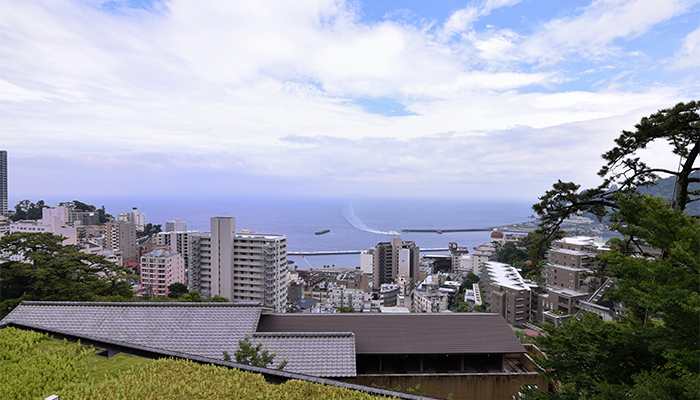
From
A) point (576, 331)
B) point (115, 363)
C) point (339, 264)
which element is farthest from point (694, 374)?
point (339, 264)

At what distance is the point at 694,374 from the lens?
2416 millimetres

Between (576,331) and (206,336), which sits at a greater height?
(576,331)

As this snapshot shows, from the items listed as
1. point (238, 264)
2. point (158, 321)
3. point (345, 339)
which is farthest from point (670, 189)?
point (238, 264)

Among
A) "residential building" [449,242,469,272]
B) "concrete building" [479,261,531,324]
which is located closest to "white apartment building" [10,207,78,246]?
"concrete building" [479,261,531,324]

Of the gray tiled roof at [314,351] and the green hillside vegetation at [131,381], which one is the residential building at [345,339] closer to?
the gray tiled roof at [314,351]

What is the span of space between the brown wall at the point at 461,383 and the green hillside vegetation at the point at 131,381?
3640mm

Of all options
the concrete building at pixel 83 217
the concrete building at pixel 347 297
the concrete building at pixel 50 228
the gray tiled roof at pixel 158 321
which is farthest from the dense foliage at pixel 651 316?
the concrete building at pixel 83 217

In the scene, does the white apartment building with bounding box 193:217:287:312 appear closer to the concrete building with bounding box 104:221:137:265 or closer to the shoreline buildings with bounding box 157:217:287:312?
the shoreline buildings with bounding box 157:217:287:312

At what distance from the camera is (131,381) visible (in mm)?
2461

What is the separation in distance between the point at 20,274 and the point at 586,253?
101 ft

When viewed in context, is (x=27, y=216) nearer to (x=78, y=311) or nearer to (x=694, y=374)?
(x=78, y=311)

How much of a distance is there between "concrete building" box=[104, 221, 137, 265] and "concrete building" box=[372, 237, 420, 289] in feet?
85.9

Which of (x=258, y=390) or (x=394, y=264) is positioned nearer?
(x=258, y=390)

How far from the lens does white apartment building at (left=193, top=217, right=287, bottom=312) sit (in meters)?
22.0
